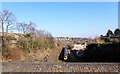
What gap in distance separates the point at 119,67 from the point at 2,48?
24.3 ft

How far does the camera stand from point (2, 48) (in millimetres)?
7793

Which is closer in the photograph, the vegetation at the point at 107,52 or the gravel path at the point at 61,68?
the gravel path at the point at 61,68

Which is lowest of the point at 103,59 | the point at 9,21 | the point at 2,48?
the point at 103,59

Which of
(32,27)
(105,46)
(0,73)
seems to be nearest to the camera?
(0,73)

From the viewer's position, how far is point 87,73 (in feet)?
13.1

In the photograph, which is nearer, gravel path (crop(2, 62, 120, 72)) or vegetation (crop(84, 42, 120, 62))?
gravel path (crop(2, 62, 120, 72))

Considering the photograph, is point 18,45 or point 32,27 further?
point 32,27

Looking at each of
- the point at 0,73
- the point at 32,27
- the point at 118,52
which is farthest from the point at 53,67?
the point at 32,27

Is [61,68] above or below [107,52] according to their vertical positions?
above

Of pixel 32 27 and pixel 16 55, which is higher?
pixel 32 27

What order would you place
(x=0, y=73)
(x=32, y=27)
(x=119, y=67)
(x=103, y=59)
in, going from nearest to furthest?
(x=0, y=73) < (x=119, y=67) < (x=103, y=59) < (x=32, y=27)

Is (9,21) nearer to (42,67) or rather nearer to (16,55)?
(16,55)

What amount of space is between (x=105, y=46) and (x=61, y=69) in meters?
7.29

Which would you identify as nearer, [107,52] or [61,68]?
[61,68]
